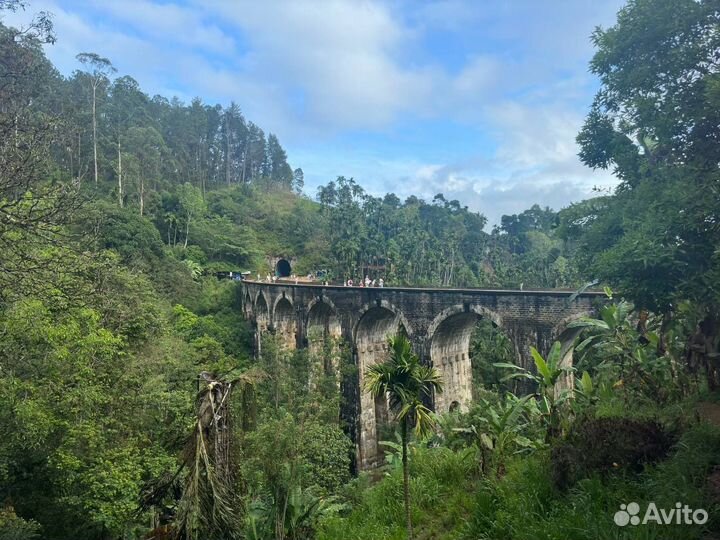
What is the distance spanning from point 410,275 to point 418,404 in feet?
136

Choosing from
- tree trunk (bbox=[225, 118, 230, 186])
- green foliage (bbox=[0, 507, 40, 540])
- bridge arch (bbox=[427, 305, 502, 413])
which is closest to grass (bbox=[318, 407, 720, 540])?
green foliage (bbox=[0, 507, 40, 540])

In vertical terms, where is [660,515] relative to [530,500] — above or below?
above

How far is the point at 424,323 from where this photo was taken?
18.8m

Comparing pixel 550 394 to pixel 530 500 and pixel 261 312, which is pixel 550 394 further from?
pixel 261 312

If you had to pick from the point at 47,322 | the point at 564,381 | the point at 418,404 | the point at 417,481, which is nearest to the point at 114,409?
the point at 47,322

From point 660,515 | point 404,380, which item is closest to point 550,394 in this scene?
point 404,380

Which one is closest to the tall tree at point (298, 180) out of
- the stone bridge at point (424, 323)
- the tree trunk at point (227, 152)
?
the tree trunk at point (227, 152)

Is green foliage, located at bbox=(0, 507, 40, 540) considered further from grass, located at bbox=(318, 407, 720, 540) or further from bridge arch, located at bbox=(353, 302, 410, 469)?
bridge arch, located at bbox=(353, 302, 410, 469)

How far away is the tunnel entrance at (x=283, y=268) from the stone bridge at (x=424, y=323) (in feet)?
74.7

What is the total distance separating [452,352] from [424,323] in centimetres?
218

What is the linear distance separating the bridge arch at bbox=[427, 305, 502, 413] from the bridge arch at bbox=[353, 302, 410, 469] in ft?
9.76

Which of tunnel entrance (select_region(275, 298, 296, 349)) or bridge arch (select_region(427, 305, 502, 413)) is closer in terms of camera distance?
bridge arch (select_region(427, 305, 502, 413))

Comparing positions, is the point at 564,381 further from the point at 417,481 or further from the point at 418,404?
the point at 418,404

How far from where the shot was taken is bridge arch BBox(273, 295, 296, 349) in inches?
1208
